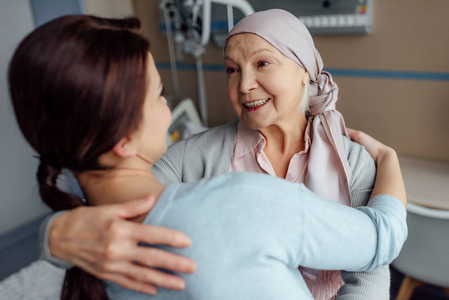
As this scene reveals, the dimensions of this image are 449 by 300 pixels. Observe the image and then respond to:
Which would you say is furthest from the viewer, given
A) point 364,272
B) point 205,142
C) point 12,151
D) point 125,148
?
point 12,151

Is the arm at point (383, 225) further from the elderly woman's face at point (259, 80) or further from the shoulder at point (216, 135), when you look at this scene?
the shoulder at point (216, 135)

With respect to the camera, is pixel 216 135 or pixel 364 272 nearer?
pixel 364 272

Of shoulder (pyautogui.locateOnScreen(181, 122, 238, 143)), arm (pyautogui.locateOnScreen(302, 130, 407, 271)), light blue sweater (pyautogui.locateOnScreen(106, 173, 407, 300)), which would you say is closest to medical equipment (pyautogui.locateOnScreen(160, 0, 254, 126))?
shoulder (pyautogui.locateOnScreen(181, 122, 238, 143))

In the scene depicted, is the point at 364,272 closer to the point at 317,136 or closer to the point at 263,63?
the point at 317,136

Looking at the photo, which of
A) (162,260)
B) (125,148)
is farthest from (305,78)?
(162,260)

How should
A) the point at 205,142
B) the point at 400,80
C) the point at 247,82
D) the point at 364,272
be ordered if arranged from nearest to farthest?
the point at 364,272 < the point at 247,82 < the point at 205,142 < the point at 400,80

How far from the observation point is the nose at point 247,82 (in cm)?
125

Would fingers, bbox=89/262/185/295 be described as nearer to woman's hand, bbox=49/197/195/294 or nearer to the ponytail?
woman's hand, bbox=49/197/195/294

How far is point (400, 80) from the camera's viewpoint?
215 cm

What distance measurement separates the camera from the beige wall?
6.55 feet

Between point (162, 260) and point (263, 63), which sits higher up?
point (263, 63)

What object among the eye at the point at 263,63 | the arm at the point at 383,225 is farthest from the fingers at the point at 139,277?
the eye at the point at 263,63

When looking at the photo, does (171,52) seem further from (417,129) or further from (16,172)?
(417,129)

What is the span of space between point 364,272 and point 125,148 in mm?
767
